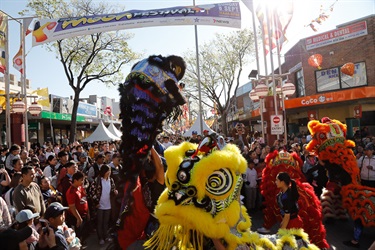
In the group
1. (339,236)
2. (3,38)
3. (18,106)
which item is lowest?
(339,236)

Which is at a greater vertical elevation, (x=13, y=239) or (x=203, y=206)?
(x=203, y=206)

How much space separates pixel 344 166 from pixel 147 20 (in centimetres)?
800

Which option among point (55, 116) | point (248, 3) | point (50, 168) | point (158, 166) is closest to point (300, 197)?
point (158, 166)

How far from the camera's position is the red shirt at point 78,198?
16.8 ft

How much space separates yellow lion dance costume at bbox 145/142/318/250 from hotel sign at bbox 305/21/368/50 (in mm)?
20268

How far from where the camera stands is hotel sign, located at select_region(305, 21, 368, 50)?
731 inches

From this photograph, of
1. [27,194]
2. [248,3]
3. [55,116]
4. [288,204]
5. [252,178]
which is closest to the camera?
[288,204]

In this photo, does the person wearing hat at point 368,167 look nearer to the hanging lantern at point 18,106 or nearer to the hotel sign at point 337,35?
the hanging lantern at point 18,106

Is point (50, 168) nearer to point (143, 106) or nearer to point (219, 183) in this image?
point (143, 106)

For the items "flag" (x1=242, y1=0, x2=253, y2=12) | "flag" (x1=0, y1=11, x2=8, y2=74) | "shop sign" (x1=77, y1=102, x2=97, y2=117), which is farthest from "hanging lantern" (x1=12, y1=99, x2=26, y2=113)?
"shop sign" (x1=77, y1=102, x2=97, y2=117)

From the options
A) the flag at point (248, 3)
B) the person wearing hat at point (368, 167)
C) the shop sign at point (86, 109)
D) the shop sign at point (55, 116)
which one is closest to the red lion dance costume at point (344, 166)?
the person wearing hat at point (368, 167)

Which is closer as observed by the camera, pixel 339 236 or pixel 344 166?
pixel 344 166

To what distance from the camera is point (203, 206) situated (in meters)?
1.97

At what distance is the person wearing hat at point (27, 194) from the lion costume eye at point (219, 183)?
3386mm
